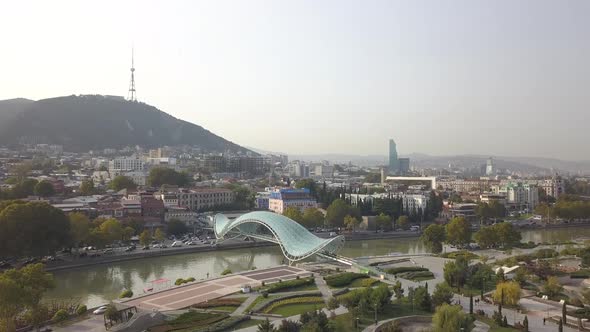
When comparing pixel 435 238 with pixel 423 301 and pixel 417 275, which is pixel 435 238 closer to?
pixel 417 275

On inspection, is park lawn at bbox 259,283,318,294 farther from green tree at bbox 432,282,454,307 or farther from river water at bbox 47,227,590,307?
river water at bbox 47,227,590,307

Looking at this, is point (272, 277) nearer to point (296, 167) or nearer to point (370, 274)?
point (370, 274)

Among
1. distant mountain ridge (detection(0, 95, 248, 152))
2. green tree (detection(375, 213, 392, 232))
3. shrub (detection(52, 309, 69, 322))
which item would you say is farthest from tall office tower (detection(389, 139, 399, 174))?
shrub (detection(52, 309, 69, 322))

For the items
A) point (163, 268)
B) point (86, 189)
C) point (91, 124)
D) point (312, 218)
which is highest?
point (91, 124)

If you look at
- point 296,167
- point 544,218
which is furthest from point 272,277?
point 296,167

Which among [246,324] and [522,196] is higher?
[522,196]

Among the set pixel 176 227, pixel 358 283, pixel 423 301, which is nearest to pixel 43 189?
pixel 176 227
